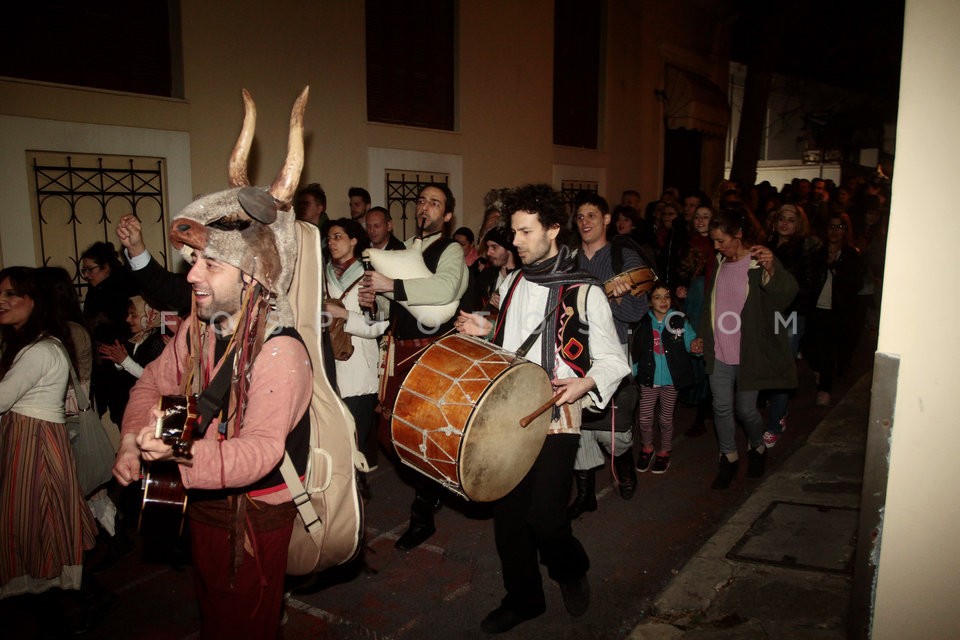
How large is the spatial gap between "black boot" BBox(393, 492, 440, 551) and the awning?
47.0 feet

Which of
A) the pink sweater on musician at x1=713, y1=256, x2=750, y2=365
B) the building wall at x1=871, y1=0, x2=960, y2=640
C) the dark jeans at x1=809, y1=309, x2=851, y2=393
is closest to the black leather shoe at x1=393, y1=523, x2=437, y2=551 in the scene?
the pink sweater on musician at x1=713, y1=256, x2=750, y2=365

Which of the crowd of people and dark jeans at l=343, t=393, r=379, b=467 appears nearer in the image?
the crowd of people

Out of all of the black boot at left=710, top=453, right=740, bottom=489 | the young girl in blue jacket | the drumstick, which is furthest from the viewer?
the young girl in blue jacket

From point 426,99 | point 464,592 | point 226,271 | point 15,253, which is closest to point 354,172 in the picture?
point 426,99

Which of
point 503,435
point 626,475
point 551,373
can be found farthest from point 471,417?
point 626,475

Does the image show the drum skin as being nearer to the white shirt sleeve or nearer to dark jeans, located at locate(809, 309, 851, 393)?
the white shirt sleeve

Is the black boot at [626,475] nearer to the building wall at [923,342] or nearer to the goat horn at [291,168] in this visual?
the building wall at [923,342]

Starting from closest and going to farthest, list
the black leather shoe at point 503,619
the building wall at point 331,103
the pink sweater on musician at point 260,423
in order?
the pink sweater on musician at point 260,423 < the black leather shoe at point 503,619 < the building wall at point 331,103

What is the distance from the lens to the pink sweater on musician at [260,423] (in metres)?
2.21

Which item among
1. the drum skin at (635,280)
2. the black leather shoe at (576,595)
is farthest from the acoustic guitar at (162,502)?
the drum skin at (635,280)

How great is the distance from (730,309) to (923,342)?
12.3ft

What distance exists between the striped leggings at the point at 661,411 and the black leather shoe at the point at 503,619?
2.69 m

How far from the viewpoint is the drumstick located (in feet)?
11.0

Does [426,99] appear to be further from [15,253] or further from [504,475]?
[504,475]
